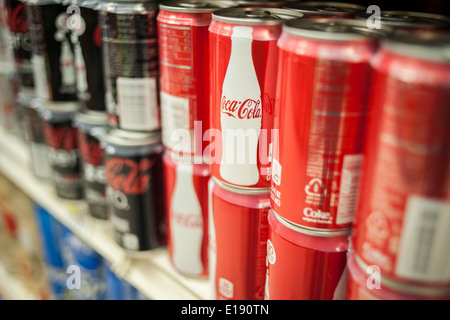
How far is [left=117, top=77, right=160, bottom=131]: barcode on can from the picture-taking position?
1.00 meters

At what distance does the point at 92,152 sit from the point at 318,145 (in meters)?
0.84

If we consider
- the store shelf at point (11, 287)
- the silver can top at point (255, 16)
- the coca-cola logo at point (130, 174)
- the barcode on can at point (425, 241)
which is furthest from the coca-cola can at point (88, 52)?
the store shelf at point (11, 287)

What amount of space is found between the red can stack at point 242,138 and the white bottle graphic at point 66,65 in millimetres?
697

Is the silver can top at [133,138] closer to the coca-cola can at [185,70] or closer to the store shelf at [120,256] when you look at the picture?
the coca-cola can at [185,70]

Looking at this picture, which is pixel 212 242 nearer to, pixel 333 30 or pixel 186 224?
pixel 186 224

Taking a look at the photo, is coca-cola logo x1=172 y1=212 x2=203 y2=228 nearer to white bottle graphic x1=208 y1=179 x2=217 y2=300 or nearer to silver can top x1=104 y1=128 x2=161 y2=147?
white bottle graphic x1=208 y1=179 x2=217 y2=300

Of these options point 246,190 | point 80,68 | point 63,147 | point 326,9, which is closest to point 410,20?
point 326,9

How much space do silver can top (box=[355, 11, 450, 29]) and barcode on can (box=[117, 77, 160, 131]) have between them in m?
0.49

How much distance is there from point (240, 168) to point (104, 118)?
1.89ft

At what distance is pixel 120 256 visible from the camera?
3.97ft

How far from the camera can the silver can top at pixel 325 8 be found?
78 centimetres
